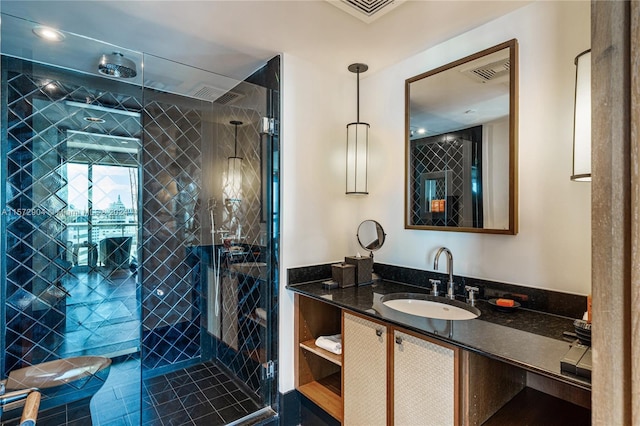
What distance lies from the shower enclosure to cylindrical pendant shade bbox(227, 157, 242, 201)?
0.02 meters

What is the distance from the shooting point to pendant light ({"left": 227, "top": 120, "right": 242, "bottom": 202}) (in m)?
2.44

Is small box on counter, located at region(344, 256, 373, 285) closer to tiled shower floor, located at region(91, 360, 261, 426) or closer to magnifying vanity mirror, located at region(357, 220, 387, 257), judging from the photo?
magnifying vanity mirror, located at region(357, 220, 387, 257)

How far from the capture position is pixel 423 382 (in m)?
1.30

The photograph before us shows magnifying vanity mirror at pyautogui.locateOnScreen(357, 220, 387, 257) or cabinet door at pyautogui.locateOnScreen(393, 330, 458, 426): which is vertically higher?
magnifying vanity mirror at pyautogui.locateOnScreen(357, 220, 387, 257)

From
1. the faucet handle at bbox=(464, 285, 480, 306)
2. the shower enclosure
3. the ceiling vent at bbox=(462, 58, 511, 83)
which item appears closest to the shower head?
the shower enclosure

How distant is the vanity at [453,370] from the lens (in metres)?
1.16

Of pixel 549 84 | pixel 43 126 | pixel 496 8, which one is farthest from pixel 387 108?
pixel 43 126

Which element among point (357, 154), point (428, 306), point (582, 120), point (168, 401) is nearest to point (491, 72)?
point (582, 120)

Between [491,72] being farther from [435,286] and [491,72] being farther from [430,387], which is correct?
[430,387]

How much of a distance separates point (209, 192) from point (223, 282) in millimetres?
762

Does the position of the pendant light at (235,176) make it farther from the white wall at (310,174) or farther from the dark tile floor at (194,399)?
the dark tile floor at (194,399)

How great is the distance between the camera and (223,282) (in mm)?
2662

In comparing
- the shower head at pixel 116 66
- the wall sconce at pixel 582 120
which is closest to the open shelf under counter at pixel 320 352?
the wall sconce at pixel 582 120

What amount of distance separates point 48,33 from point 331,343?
2.33 meters
